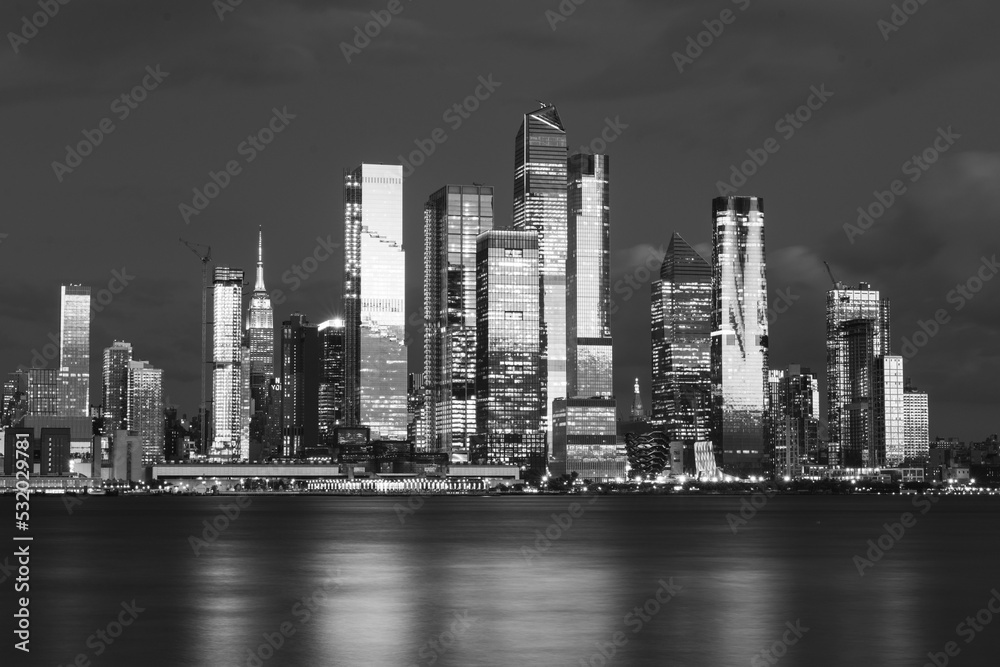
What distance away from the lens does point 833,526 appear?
170 meters

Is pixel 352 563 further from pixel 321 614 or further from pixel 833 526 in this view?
pixel 833 526

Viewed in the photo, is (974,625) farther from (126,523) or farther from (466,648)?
(126,523)

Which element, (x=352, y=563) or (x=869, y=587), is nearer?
(x=869, y=587)

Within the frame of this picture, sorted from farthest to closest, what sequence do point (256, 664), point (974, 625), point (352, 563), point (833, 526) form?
point (833, 526) → point (352, 563) → point (974, 625) → point (256, 664)

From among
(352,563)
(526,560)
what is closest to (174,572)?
(352,563)

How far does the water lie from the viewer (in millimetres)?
51375

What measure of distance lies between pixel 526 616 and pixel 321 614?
9213 mm

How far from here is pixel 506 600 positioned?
6938 cm

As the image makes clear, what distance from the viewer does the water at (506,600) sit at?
169 ft

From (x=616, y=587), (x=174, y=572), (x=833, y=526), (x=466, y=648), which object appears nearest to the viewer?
(x=466, y=648)

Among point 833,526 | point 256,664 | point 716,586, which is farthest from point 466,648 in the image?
point 833,526

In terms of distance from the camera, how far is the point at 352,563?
9581cm

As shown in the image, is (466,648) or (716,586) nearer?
(466,648)

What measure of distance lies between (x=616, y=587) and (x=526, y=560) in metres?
23.3
